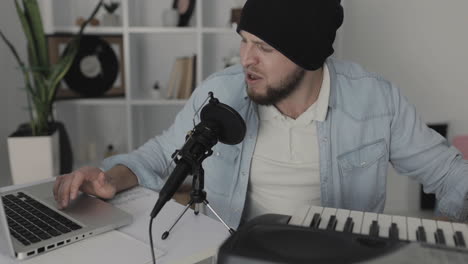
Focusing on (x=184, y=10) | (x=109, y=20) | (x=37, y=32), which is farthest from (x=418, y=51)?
(x=37, y=32)

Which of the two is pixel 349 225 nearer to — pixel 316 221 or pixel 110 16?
pixel 316 221

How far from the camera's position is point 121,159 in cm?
128

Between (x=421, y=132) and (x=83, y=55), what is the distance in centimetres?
217

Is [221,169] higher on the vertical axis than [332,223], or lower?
lower

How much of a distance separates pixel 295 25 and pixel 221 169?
0.49 metres

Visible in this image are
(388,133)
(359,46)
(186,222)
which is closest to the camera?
(186,222)

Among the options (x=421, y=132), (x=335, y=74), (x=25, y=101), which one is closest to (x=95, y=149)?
(x=25, y=101)

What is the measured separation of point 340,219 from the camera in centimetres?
80

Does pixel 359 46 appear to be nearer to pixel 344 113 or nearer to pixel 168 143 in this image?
pixel 344 113

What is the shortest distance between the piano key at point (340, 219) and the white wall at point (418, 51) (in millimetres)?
2114

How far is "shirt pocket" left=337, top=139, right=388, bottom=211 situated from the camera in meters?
1.40

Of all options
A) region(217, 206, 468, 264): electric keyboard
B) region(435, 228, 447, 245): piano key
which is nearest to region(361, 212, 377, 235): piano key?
region(217, 206, 468, 264): electric keyboard

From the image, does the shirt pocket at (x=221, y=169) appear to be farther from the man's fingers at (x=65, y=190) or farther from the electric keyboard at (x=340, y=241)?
the electric keyboard at (x=340, y=241)

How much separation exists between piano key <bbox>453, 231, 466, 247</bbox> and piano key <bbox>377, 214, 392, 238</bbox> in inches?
4.0
